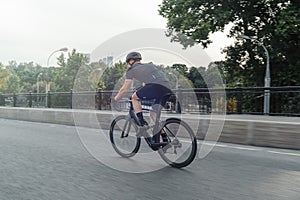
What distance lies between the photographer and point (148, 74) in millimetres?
5570

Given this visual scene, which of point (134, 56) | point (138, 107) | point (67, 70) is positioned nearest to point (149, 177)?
point (138, 107)

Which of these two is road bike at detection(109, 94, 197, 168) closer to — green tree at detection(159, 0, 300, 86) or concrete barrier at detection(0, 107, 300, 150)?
concrete barrier at detection(0, 107, 300, 150)

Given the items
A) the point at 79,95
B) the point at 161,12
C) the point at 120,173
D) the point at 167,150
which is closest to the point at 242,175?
the point at 167,150

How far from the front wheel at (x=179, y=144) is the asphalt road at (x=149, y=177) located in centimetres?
19

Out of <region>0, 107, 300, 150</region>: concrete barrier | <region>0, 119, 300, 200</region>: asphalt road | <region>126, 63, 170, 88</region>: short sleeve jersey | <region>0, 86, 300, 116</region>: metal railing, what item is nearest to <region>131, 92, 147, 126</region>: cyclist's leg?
<region>126, 63, 170, 88</region>: short sleeve jersey

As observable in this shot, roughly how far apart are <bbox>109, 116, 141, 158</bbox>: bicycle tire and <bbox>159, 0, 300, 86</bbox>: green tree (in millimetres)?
15962

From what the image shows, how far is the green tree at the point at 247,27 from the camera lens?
75.1 ft

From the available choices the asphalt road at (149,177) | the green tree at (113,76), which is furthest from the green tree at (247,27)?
the asphalt road at (149,177)

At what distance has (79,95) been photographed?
50.3 ft

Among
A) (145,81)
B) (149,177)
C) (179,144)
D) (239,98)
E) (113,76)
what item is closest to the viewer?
(149,177)

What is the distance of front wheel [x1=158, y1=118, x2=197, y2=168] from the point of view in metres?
5.40

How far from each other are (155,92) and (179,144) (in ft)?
2.89

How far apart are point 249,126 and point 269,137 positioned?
525mm

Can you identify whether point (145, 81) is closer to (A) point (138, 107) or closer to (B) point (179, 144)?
(A) point (138, 107)
